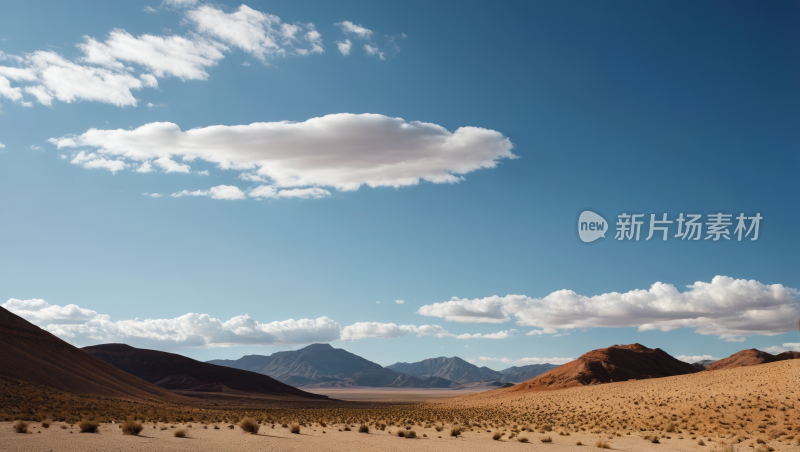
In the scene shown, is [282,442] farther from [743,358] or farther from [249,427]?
[743,358]

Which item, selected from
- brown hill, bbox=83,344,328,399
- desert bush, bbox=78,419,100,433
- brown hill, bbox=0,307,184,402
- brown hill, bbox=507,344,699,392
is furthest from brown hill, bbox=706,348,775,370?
desert bush, bbox=78,419,100,433

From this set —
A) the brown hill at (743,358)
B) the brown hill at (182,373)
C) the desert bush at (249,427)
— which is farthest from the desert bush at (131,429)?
the brown hill at (743,358)

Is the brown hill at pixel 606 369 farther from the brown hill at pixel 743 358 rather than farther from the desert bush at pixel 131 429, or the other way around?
A: the desert bush at pixel 131 429

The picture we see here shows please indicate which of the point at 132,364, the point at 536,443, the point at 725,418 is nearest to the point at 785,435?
the point at 725,418

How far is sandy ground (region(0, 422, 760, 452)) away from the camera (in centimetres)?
2394

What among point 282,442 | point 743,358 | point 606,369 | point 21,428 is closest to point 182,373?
point 606,369

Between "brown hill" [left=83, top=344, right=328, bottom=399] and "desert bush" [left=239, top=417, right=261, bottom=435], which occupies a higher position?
"desert bush" [left=239, top=417, right=261, bottom=435]

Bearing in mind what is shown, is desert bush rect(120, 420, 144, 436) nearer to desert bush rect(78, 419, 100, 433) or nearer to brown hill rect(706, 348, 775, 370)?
desert bush rect(78, 419, 100, 433)

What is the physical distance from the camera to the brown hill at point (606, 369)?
107494 millimetres

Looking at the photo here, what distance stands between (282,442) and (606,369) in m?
99.6

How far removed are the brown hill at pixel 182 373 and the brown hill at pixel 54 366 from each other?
61027 mm

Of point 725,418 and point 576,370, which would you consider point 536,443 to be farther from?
point 576,370

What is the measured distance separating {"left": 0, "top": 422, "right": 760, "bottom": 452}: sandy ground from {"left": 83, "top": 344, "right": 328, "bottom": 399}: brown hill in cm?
12369

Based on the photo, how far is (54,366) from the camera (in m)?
69.9
